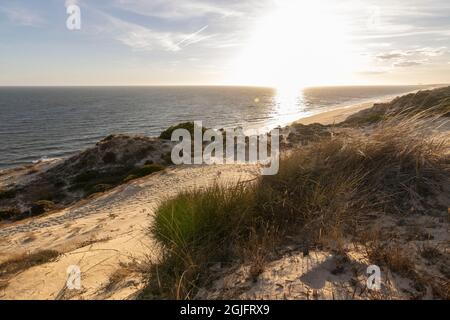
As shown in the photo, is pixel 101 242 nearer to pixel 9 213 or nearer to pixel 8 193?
pixel 9 213

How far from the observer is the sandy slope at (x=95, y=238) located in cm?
520

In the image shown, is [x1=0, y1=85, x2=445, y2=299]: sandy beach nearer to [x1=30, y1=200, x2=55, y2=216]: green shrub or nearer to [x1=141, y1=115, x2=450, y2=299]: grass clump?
[x1=141, y1=115, x2=450, y2=299]: grass clump

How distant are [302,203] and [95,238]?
7489 millimetres

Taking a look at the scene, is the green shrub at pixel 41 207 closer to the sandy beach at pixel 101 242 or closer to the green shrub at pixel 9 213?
the green shrub at pixel 9 213

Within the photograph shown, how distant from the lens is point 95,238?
9.80 m

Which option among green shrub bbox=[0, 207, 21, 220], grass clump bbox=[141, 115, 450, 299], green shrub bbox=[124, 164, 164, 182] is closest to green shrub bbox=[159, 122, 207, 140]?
green shrub bbox=[124, 164, 164, 182]

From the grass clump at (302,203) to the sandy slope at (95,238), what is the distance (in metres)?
0.67

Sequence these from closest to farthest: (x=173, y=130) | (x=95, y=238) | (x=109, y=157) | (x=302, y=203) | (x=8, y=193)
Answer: (x=302, y=203) < (x=95, y=238) < (x=8, y=193) < (x=109, y=157) < (x=173, y=130)

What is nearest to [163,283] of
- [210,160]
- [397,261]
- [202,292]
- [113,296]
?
[202,292]

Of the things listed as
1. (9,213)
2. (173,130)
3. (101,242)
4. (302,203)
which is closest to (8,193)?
(9,213)

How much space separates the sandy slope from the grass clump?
67 centimetres

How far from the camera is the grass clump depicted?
3.98 metres
